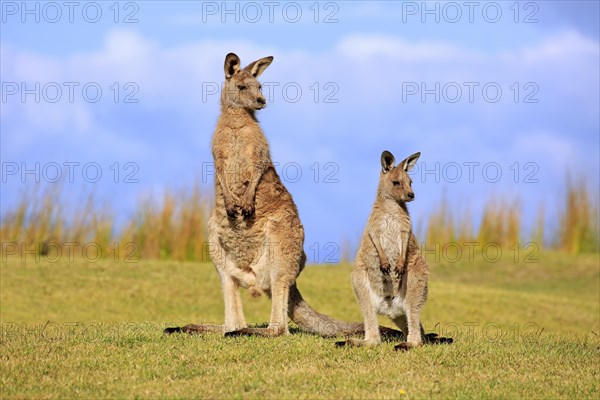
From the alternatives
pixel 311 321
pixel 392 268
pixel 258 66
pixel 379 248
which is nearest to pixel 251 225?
pixel 311 321

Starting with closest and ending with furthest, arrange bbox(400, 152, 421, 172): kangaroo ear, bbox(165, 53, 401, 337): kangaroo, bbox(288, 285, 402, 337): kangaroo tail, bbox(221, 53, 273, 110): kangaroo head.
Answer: bbox(400, 152, 421, 172): kangaroo ear
bbox(165, 53, 401, 337): kangaroo
bbox(288, 285, 402, 337): kangaroo tail
bbox(221, 53, 273, 110): kangaroo head

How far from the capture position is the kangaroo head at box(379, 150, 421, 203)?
26.1 ft

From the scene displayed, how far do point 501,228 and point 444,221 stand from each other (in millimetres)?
1535

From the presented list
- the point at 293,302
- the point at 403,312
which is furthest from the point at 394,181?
the point at 293,302

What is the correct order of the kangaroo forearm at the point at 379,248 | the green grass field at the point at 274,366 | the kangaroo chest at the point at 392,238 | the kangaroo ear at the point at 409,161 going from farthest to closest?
the kangaroo ear at the point at 409,161 < the kangaroo chest at the point at 392,238 < the kangaroo forearm at the point at 379,248 < the green grass field at the point at 274,366

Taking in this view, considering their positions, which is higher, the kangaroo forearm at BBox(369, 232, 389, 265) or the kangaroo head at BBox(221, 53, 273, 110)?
the kangaroo head at BBox(221, 53, 273, 110)

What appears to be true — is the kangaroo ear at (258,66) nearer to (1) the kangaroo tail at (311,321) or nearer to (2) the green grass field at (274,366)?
(1) the kangaroo tail at (311,321)

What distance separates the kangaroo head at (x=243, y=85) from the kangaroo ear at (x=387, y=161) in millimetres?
1561

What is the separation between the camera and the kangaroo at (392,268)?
7852 millimetres

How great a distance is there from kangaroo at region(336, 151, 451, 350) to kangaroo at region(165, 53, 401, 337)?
0.61m

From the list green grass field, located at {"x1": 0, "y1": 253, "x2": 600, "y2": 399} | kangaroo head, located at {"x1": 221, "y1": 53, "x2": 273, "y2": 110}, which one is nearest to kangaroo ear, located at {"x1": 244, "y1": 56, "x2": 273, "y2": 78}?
kangaroo head, located at {"x1": 221, "y1": 53, "x2": 273, "y2": 110}

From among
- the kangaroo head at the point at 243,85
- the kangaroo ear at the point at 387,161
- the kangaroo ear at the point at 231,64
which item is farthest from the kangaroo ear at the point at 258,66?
the kangaroo ear at the point at 387,161

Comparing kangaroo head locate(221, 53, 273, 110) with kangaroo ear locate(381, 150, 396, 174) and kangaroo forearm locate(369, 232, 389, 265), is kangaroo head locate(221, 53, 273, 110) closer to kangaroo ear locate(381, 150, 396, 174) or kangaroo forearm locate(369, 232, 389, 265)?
kangaroo ear locate(381, 150, 396, 174)

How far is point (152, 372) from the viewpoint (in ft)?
23.8
